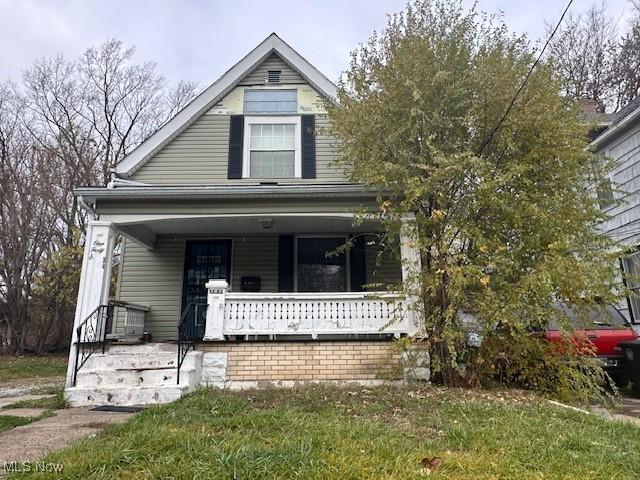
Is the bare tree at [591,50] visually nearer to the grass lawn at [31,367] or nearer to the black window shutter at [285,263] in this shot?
the black window shutter at [285,263]

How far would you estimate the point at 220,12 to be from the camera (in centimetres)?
1163

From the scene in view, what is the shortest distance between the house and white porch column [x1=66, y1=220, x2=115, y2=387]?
0.02 m

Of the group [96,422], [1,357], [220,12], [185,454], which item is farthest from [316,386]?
[1,357]

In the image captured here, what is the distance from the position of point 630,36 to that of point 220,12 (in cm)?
1344

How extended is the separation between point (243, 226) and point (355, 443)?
581 cm

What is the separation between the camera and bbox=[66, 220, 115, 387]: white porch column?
6664 millimetres

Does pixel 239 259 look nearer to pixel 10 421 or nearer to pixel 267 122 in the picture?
pixel 267 122

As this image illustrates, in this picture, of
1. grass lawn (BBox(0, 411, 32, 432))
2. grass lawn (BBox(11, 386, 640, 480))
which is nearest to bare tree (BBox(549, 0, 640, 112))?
grass lawn (BBox(11, 386, 640, 480))

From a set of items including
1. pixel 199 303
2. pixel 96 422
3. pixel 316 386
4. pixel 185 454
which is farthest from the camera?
pixel 199 303

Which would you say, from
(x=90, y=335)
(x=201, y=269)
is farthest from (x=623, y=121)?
(x=90, y=335)

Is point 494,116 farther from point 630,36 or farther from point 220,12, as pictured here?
point 630,36

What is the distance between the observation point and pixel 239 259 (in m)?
9.05

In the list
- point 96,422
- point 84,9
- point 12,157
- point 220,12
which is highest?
point 84,9

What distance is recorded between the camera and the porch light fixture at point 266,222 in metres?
7.59
